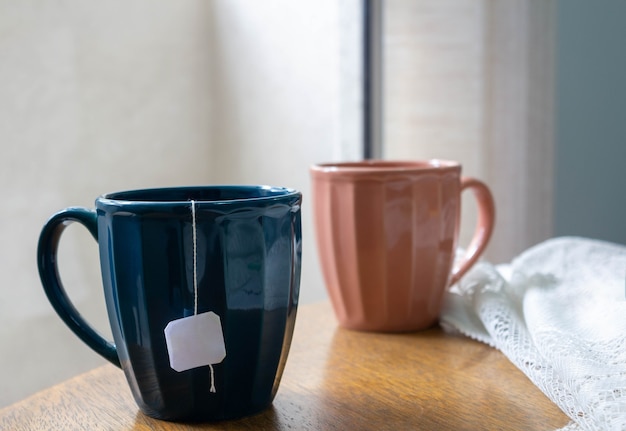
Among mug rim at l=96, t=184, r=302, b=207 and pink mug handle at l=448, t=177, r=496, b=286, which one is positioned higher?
mug rim at l=96, t=184, r=302, b=207

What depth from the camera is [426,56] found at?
1287mm

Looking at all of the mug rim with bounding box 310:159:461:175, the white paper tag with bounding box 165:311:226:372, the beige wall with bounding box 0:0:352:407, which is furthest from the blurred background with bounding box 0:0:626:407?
the white paper tag with bounding box 165:311:226:372

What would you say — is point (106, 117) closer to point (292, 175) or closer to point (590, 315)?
point (292, 175)

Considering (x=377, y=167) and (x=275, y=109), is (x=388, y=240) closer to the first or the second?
(x=377, y=167)

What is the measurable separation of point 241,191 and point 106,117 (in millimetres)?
622

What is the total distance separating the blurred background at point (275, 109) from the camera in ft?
3.10

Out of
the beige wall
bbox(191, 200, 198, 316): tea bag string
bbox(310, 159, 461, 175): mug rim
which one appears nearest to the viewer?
bbox(191, 200, 198, 316): tea bag string

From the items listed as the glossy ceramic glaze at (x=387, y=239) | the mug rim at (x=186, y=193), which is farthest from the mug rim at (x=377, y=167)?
the mug rim at (x=186, y=193)

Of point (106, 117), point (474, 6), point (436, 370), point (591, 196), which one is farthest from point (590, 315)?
point (591, 196)

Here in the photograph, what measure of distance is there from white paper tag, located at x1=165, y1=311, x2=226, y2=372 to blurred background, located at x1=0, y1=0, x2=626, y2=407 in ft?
1.90

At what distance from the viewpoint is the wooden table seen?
453 millimetres

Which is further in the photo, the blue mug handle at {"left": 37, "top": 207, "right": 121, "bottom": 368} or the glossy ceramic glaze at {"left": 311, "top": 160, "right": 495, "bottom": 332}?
the glossy ceramic glaze at {"left": 311, "top": 160, "right": 495, "bottom": 332}

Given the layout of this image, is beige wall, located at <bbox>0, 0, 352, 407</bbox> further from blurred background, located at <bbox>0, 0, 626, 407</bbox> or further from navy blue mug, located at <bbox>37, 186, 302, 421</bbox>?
navy blue mug, located at <bbox>37, 186, 302, 421</bbox>

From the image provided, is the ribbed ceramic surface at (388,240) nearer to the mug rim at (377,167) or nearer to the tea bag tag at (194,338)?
the mug rim at (377,167)
